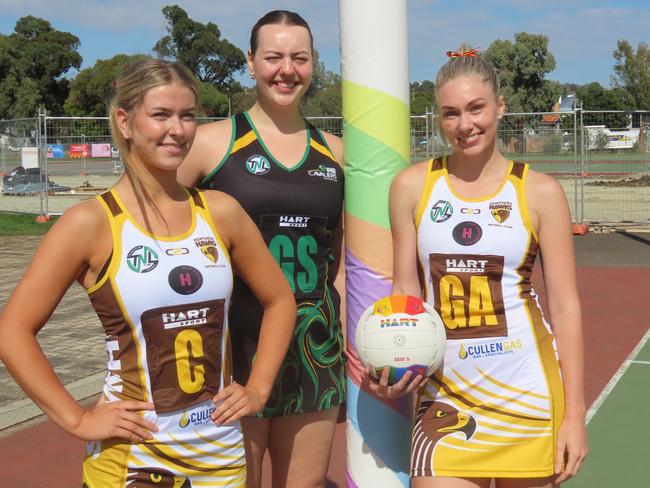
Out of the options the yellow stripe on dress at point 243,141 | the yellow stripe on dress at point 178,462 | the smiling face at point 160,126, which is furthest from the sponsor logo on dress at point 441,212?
the yellow stripe on dress at point 178,462

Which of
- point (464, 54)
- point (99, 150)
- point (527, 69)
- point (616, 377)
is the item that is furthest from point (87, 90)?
point (464, 54)

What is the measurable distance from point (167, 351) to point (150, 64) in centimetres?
86

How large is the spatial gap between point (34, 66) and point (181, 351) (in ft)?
251

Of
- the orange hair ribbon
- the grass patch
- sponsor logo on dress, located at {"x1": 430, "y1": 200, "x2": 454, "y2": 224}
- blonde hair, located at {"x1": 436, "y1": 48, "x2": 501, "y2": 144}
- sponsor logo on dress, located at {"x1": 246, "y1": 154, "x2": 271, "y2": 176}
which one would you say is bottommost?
the grass patch

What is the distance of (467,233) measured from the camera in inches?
108

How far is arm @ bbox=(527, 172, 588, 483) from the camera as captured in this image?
9.00 feet

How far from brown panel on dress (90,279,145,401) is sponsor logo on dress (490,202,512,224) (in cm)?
124

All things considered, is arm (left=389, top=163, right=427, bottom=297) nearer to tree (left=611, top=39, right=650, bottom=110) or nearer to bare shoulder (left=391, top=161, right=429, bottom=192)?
bare shoulder (left=391, top=161, right=429, bottom=192)

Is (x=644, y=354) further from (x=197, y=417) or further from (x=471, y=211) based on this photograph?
(x=197, y=417)

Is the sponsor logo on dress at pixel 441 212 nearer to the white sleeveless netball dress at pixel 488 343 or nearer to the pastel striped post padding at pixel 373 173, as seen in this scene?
the white sleeveless netball dress at pixel 488 343

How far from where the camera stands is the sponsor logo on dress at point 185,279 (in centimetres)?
238

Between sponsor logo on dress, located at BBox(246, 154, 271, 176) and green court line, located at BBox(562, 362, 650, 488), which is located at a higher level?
sponsor logo on dress, located at BBox(246, 154, 271, 176)

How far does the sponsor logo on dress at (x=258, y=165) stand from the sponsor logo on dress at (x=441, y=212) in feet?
2.12

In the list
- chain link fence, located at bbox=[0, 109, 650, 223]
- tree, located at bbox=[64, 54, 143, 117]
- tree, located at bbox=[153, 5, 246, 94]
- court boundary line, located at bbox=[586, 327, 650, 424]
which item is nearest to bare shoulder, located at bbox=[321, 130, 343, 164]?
court boundary line, located at bbox=[586, 327, 650, 424]
